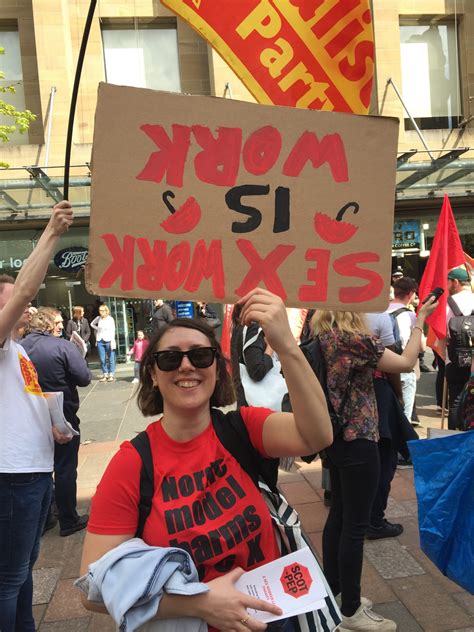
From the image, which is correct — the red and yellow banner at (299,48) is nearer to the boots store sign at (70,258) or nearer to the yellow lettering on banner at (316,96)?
the yellow lettering on banner at (316,96)

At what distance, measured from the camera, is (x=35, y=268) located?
1997mm

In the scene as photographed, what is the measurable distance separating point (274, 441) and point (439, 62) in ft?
56.7

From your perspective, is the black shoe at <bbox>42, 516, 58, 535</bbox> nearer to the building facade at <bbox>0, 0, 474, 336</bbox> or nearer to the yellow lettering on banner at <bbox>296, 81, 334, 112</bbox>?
the yellow lettering on banner at <bbox>296, 81, 334, 112</bbox>

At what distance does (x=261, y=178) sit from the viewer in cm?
172

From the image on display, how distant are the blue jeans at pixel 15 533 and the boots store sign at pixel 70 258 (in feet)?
39.5

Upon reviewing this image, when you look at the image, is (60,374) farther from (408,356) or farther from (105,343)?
(105,343)

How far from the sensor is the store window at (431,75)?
1558cm

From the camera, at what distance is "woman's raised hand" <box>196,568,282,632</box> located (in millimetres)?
1292

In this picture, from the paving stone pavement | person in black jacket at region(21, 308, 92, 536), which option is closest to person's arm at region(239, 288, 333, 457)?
the paving stone pavement

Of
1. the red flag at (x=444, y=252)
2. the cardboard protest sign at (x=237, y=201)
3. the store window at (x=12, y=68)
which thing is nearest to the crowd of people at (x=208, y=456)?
the cardboard protest sign at (x=237, y=201)

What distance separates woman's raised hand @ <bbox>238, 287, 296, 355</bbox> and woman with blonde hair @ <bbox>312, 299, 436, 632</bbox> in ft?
4.09

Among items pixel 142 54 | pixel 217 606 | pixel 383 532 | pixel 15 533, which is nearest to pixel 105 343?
pixel 142 54

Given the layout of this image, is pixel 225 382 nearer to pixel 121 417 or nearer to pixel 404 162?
pixel 121 417

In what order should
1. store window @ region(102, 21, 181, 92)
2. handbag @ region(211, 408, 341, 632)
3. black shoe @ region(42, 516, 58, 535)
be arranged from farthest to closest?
store window @ region(102, 21, 181, 92) → black shoe @ region(42, 516, 58, 535) → handbag @ region(211, 408, 341, 632)
